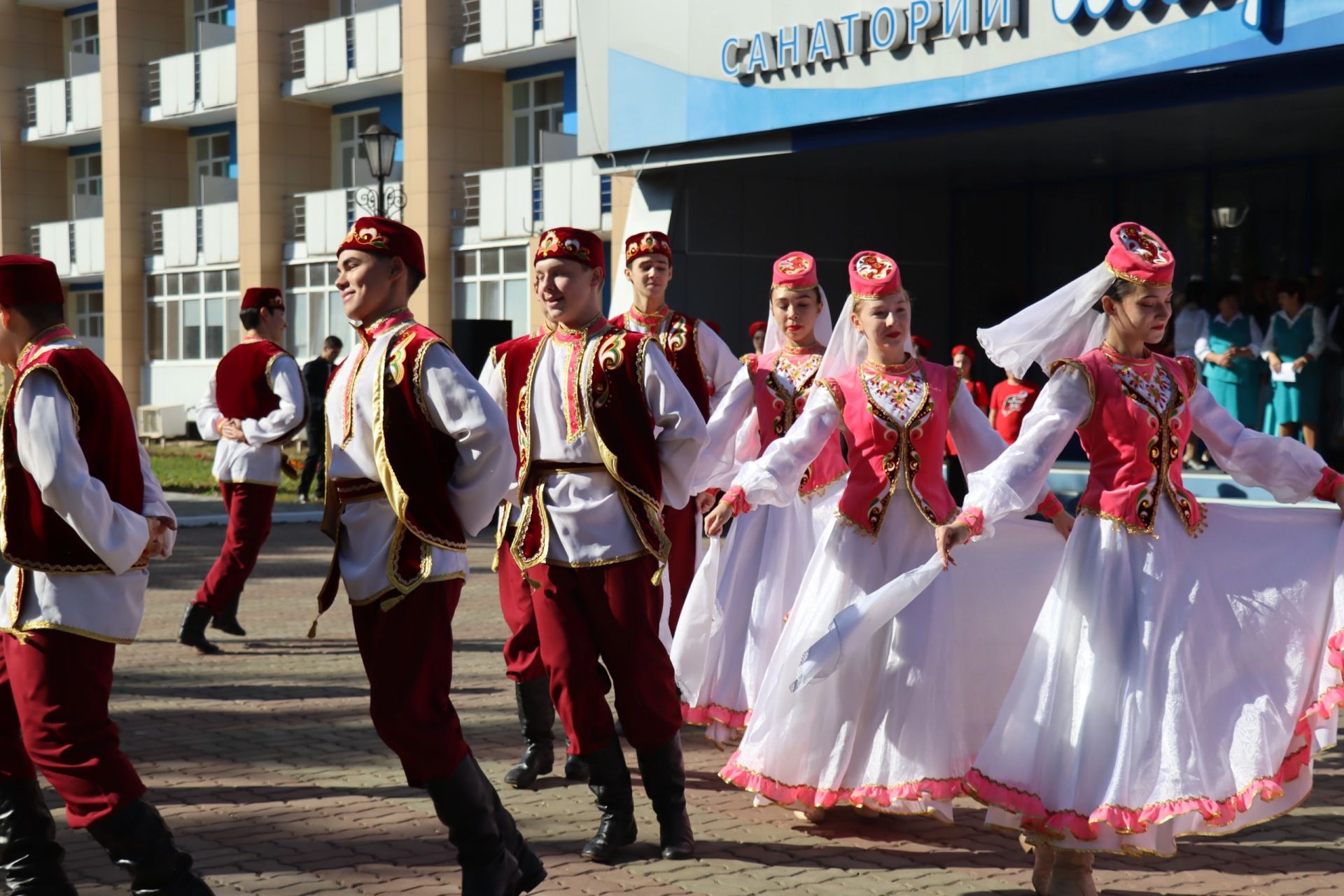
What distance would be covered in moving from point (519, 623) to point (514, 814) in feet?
2.65

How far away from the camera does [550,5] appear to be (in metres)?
26.2

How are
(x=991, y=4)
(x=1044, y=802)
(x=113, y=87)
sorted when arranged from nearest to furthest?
(x=1044, y=802)
(x=991, y=4)
(x=113, y=87)

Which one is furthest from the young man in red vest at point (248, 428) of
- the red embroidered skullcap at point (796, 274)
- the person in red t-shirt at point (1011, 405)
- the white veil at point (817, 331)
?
the person in red t-shirt at point (1011, 405)

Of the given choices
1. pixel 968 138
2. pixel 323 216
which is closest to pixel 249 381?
pixel 968 138

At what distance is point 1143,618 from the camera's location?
494 cm

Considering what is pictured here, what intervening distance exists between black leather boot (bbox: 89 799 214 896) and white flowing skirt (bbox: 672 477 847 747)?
2883 millimetres

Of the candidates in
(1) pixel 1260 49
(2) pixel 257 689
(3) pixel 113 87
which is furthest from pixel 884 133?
(3) pixel 113 87

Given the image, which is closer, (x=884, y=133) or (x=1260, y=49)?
(x=1260, y=49)

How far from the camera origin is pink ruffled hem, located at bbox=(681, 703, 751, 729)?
6.92m

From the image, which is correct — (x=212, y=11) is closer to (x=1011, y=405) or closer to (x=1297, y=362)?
(x=1011, y=405)

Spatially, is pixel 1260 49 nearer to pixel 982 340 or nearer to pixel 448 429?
pixel 982 340

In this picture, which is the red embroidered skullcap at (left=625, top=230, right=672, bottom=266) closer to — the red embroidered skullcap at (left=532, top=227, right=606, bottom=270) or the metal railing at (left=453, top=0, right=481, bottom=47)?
the red embroidered skullcap at (left=532, top=227, right=606, bottom=270)

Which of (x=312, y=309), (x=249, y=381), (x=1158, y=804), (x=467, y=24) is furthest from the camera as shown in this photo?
(x=312, y=309)

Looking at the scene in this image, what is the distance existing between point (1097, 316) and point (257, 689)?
5293mm
